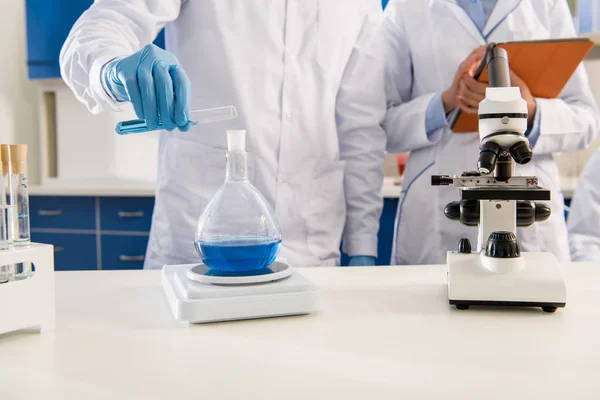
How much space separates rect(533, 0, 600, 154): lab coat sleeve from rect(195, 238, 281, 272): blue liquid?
1079 millimetres

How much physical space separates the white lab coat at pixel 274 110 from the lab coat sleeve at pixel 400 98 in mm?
123

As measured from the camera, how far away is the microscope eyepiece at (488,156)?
2.91 feet

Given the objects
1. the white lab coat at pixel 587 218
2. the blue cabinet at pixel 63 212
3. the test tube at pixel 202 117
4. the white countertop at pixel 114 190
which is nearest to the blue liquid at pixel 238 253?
the test tube at pixel 202 117

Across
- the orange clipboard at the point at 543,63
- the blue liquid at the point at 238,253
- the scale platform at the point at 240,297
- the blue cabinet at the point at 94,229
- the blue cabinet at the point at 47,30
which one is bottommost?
the blue cabinet at the point at 94,229

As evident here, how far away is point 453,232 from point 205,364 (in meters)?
1.28

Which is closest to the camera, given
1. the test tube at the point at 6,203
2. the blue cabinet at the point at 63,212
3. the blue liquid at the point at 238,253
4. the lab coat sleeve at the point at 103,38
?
the test tube at the point at 6,203

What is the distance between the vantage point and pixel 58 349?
30.0 inches

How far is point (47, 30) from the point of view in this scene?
366 cm

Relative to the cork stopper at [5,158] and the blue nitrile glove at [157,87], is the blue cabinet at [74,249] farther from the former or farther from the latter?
the cork stopper at [5,158]

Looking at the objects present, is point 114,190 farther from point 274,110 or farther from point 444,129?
point 444,129

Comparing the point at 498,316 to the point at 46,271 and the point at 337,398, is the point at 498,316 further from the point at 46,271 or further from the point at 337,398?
the point at 46,271

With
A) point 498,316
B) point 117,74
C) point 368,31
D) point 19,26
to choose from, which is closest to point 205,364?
point 498,316

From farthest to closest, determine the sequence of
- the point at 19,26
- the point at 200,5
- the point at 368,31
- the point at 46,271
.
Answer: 1. the point at 19,26
2. the point at 368,31
3. the point at 200,5
4. the point at 46,271

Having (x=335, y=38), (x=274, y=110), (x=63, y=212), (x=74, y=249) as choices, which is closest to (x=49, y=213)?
(x=63, y=212)
